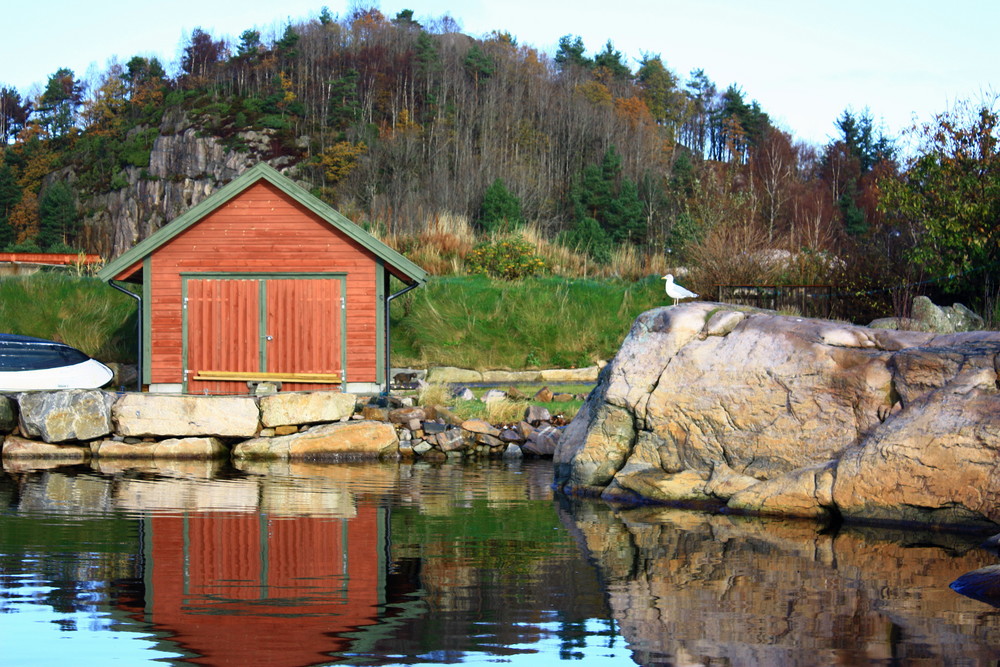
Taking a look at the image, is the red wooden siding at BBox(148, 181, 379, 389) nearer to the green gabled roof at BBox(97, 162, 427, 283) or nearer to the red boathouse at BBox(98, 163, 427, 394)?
the red boathouse at BBox(98, 163, 427, 394)

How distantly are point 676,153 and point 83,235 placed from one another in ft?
130

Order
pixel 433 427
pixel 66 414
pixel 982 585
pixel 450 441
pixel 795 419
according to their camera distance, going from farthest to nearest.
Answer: pixel 433 427 < pixel 450 441 < pixel 66 414 < pixel 795 419 < pixel 982 585

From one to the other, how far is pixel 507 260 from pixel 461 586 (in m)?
21.8

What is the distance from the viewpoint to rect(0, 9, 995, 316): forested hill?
61.2 meters

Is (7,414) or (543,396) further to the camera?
(543,396)

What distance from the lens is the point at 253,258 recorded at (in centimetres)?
2042

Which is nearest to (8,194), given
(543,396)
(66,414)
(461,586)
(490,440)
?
(66,414)

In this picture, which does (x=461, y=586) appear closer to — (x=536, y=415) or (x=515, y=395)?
(x=536, y=415)

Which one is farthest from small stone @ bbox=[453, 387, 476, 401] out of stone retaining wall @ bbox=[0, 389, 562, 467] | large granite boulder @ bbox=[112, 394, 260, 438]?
large granite boulder @ bbox=[112, 394, 260, 438]

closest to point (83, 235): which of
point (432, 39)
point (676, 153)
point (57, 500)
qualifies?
point (432, 39)

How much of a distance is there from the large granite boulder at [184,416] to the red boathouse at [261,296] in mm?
2864

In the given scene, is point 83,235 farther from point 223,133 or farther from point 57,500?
point 57,500

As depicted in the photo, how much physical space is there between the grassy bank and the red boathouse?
18.0ft

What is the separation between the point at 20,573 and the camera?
7.79m
